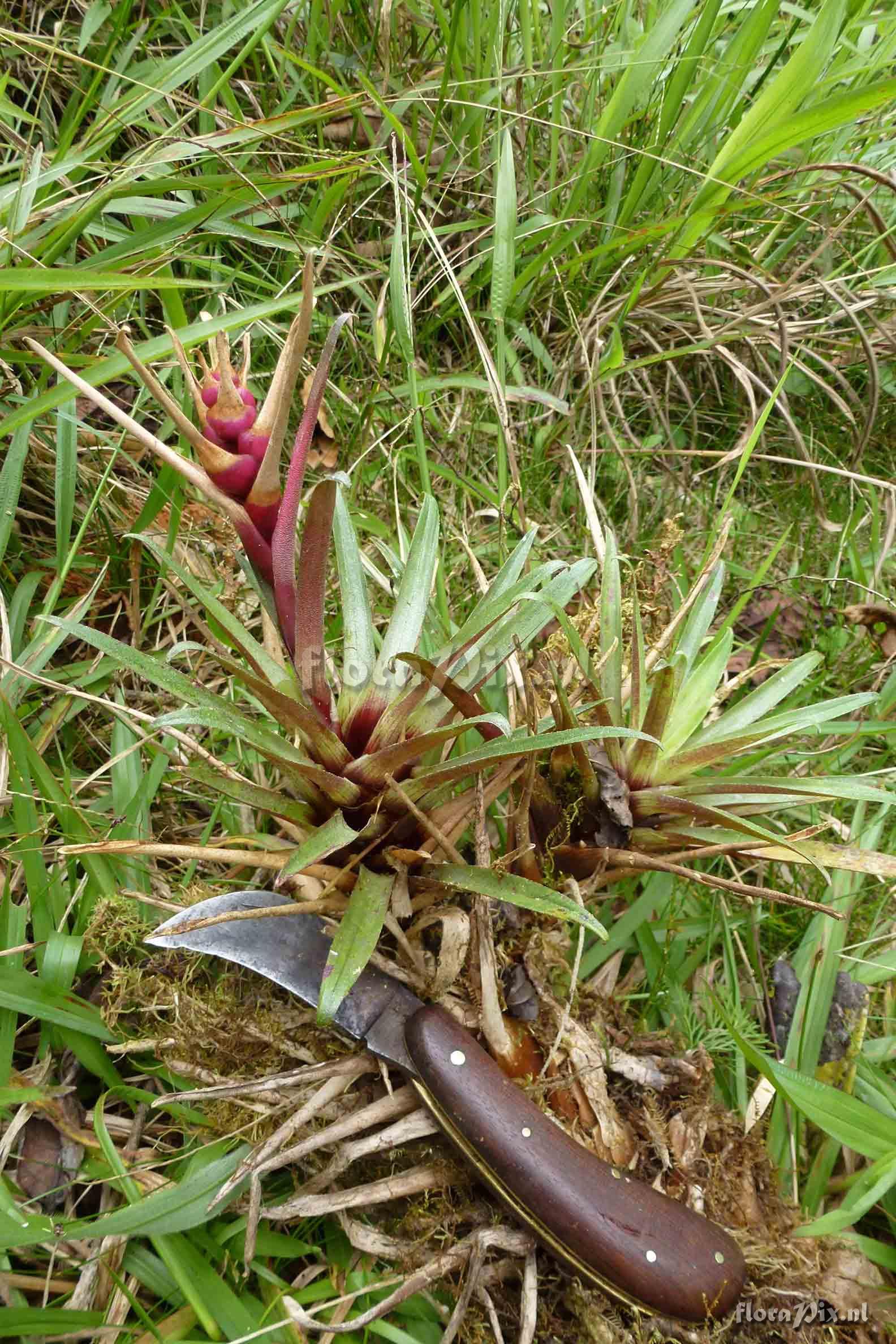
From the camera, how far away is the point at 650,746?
4.07ft

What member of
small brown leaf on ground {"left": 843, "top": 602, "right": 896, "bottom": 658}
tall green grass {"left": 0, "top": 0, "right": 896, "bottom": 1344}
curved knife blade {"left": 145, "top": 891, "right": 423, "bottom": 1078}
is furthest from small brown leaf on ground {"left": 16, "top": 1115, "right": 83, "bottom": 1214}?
small brown leaf on ground {"left": 843, "top": 602, "right": 896, "bottom": 658}

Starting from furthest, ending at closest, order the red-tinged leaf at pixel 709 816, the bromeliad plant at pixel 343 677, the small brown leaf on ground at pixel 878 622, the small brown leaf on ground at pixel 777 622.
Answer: the small brown leaf on ground at pixel 777 622 < the small brown leaf on ground at pixel 878 622 < the red-tinged leaf at pixel 709 816 < the bromeliad plant at pixel 343 677

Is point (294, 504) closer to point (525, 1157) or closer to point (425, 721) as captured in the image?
point (425, 721)

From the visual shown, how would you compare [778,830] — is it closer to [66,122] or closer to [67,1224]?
[67,1224]

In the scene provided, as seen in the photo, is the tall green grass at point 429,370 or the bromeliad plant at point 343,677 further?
the tall green grass at point 429,370

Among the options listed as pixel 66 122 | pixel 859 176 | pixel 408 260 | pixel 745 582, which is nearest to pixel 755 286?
pixel 859 176

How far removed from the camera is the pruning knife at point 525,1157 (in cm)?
108

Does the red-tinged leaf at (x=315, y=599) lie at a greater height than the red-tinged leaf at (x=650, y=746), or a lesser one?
greater

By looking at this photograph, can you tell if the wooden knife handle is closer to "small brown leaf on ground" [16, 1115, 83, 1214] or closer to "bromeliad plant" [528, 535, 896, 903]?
"bromeliad plant" [528, 535, 896, 903]

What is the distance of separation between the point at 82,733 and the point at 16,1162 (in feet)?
2.34

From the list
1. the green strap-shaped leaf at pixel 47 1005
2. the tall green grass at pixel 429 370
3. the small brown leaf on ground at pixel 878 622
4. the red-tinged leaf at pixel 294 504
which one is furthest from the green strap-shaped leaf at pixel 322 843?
the small brown leaf on ground at pixel 878 622

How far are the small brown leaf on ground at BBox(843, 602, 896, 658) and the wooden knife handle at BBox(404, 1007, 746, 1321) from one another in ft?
3.76

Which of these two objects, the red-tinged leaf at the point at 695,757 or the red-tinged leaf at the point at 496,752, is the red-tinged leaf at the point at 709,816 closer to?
the red-tinged leaf at the point at 695,757

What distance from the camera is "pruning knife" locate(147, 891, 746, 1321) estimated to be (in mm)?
1083
